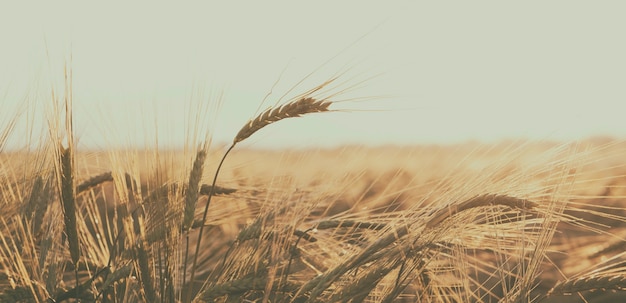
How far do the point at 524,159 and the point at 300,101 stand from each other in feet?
1.50

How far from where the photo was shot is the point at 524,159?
1578 millimetres

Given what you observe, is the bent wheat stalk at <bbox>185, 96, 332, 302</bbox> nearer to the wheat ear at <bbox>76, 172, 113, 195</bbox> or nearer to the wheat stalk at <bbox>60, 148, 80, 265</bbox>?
the wheat stalk at <bbox>60, 148, 80, 265</bbox>

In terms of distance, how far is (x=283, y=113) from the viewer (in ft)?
5.07

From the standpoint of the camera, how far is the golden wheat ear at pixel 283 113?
1.52 m

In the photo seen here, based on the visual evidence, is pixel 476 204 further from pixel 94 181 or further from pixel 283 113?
pixel 94 181

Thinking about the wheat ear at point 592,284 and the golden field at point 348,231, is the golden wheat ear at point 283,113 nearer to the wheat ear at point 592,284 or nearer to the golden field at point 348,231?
the golden field at point 348,231

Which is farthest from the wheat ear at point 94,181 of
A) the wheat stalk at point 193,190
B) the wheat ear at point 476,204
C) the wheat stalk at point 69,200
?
the wheat ear at point 476,204

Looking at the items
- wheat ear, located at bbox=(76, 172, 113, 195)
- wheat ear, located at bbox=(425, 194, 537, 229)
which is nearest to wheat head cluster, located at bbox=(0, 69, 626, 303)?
wheat ear, located at bbox=(425, 194, 537, 229)

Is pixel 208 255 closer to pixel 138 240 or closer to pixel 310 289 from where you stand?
pixel 138 240

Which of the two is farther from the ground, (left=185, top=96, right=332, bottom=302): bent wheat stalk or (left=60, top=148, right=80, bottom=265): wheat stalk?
(left=185, top=96, right=332, bottom=302): bent wheat stalk

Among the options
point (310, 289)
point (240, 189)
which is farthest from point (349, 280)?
point (240, 189)

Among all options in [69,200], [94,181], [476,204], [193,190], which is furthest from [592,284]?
[94,181]

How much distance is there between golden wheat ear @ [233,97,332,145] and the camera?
1519 millimetres

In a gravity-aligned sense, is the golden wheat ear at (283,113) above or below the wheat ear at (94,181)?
above
